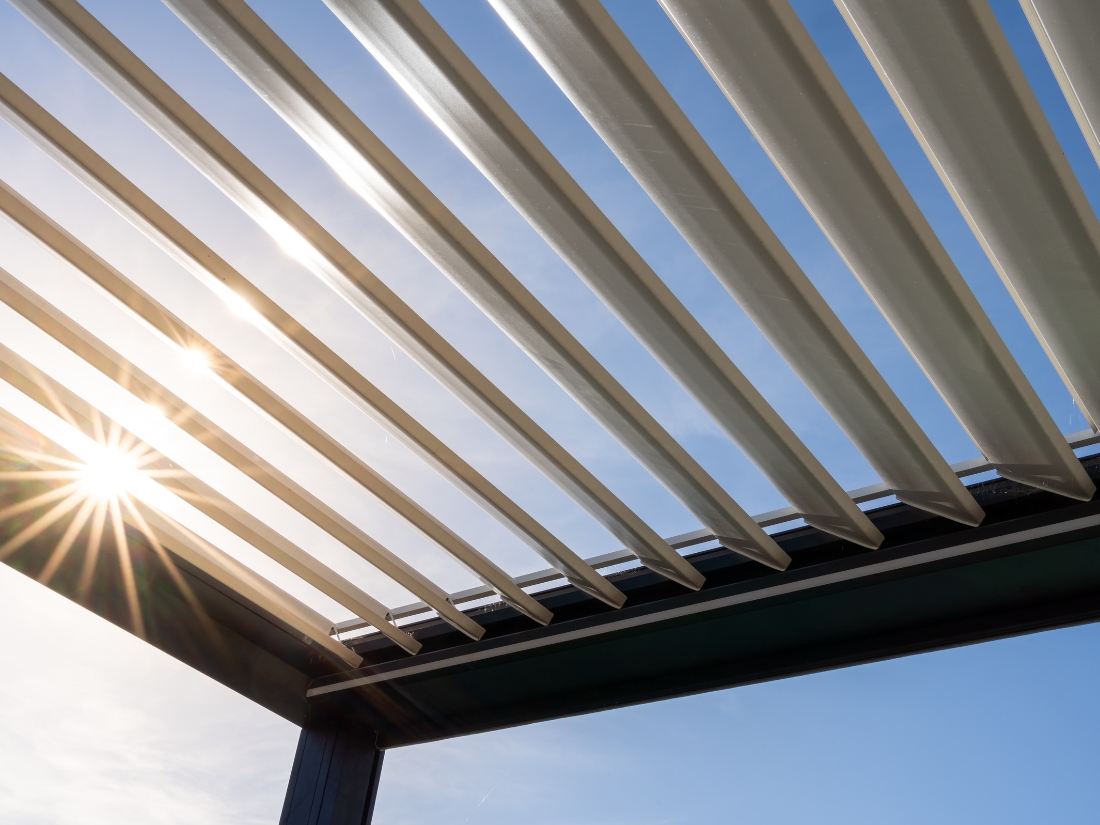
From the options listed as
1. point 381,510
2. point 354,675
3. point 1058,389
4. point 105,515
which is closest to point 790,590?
point 1058,389

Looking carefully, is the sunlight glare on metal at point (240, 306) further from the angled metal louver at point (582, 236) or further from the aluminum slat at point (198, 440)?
the angled metal louver at point (582, 236)

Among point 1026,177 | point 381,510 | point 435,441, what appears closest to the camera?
point 1026,177

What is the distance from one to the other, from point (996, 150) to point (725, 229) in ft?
2.40

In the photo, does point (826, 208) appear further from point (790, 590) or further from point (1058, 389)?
point (790, 590)

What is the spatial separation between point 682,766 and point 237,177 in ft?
10.4

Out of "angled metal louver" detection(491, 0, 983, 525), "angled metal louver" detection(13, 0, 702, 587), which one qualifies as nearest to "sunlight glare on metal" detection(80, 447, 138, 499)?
"angled metal louver" detection(13, 0, 702, 587)

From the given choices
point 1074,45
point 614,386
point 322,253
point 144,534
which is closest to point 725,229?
point 614,386

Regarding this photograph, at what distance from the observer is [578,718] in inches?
174

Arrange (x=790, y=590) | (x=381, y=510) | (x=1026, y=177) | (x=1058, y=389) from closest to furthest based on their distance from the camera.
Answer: (x=1026, y=177) → (x=1058, y=389) → (x=790, y=590) → (x=381, y=510)

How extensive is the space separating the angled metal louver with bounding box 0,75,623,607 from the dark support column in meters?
1.80

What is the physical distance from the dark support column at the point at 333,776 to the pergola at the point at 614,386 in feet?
0.06

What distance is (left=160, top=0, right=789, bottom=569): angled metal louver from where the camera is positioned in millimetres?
2311

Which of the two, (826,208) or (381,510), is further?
(381,510)

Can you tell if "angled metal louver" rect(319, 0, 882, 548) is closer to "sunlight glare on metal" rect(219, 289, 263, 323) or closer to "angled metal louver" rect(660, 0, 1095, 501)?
"angled metal louver" rect(660, 0, 1095, 501)
